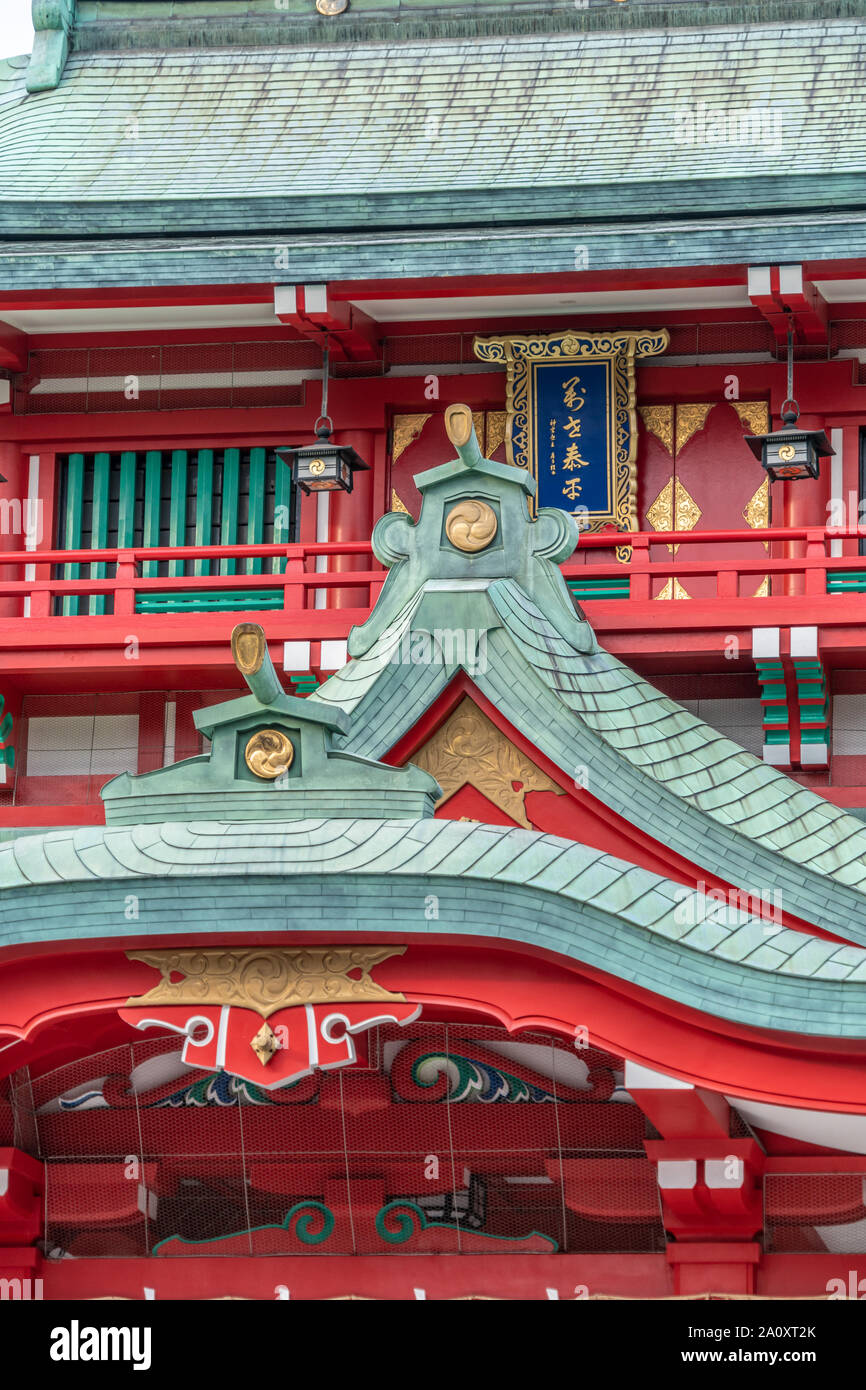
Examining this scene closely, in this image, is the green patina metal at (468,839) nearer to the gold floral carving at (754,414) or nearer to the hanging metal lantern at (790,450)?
the hanging metal lantern at (790,450)

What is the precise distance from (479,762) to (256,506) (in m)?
4.83

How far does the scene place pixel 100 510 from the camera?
667 inches

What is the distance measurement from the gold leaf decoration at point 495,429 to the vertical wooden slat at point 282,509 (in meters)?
1.56

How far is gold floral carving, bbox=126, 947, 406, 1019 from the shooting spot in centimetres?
955

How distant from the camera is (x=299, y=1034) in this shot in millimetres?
9555

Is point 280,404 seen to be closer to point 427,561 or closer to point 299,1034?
point 427,561

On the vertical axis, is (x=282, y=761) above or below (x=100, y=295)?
below

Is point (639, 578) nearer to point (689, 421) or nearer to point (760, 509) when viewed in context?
point (760, 509)

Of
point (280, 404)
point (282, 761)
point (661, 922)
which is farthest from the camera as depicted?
point (280, 404)

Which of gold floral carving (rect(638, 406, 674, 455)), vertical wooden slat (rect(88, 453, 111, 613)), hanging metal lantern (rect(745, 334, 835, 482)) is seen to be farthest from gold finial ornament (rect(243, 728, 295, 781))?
gold floral carving (rect(638, 406, 674, 455))

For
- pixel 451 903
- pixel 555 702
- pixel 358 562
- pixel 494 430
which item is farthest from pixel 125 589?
pixel 451 903

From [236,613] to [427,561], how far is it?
325 centimetres

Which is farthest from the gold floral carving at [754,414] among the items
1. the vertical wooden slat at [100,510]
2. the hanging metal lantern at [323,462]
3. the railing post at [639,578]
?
the vertical wooden slat at [100,510]
